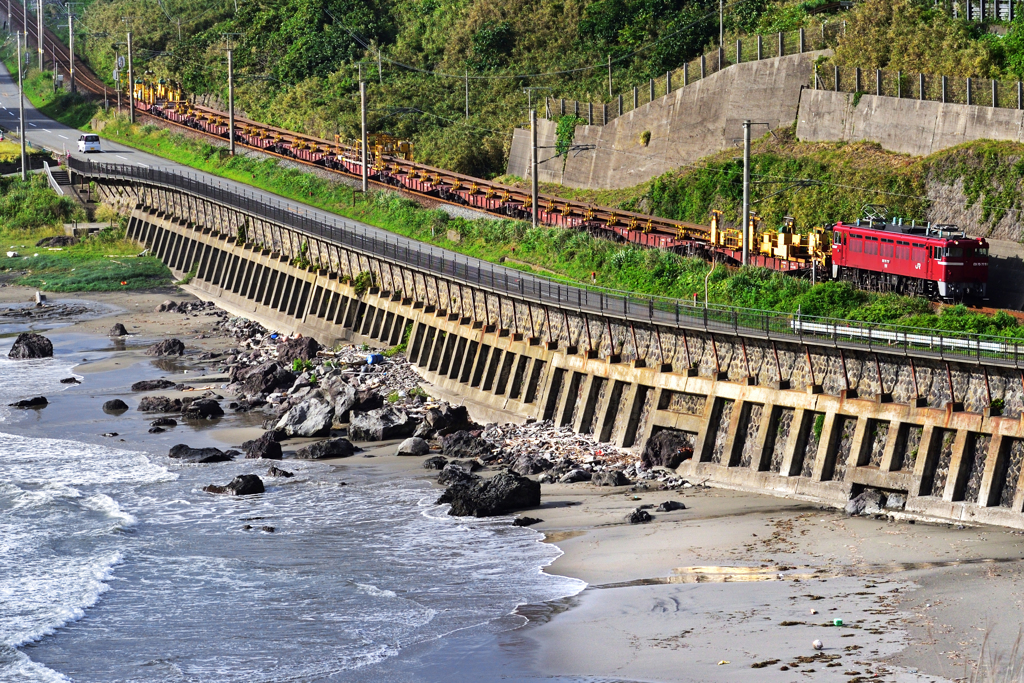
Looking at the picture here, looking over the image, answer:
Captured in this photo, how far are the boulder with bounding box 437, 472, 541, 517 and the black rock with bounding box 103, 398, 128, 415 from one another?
25047mm

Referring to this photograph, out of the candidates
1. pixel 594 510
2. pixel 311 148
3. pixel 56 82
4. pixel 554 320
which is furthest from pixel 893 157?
pixel 56 82

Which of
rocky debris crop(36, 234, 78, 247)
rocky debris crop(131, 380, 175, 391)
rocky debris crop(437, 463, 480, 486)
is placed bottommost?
rocky debris crop(131, 380, 175, 391)

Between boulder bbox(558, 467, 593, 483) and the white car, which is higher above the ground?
the white car

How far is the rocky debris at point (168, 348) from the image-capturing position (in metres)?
81.8

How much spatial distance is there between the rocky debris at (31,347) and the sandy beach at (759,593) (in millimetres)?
42553

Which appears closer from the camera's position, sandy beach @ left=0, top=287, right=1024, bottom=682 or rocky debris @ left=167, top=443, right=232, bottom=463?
sandy beach @ left=0, top=287, right=1024, bottom=682

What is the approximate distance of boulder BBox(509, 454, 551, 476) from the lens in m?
53.8

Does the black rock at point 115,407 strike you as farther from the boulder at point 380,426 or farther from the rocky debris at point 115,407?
the boulder at point 380,426

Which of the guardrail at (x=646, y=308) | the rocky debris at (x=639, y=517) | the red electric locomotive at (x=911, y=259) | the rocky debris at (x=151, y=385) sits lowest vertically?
the rocky debris at (x=151, y=385)

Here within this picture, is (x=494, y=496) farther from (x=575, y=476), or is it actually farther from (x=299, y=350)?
(x=299, y=350)

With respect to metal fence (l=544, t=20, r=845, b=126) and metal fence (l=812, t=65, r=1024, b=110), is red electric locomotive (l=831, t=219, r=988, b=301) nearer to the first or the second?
metal fence (l=812, t=65, r=1024, b=110)

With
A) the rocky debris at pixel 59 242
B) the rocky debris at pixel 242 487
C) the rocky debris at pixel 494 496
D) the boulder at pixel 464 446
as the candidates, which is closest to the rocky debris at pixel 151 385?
the rocky debris at pixel 242 487

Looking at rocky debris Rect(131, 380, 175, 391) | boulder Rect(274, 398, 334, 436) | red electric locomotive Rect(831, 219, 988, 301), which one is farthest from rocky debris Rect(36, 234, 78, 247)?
red electric locomotive Rect(831, 219, 988, 301)

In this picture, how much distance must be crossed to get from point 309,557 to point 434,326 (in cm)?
2841
